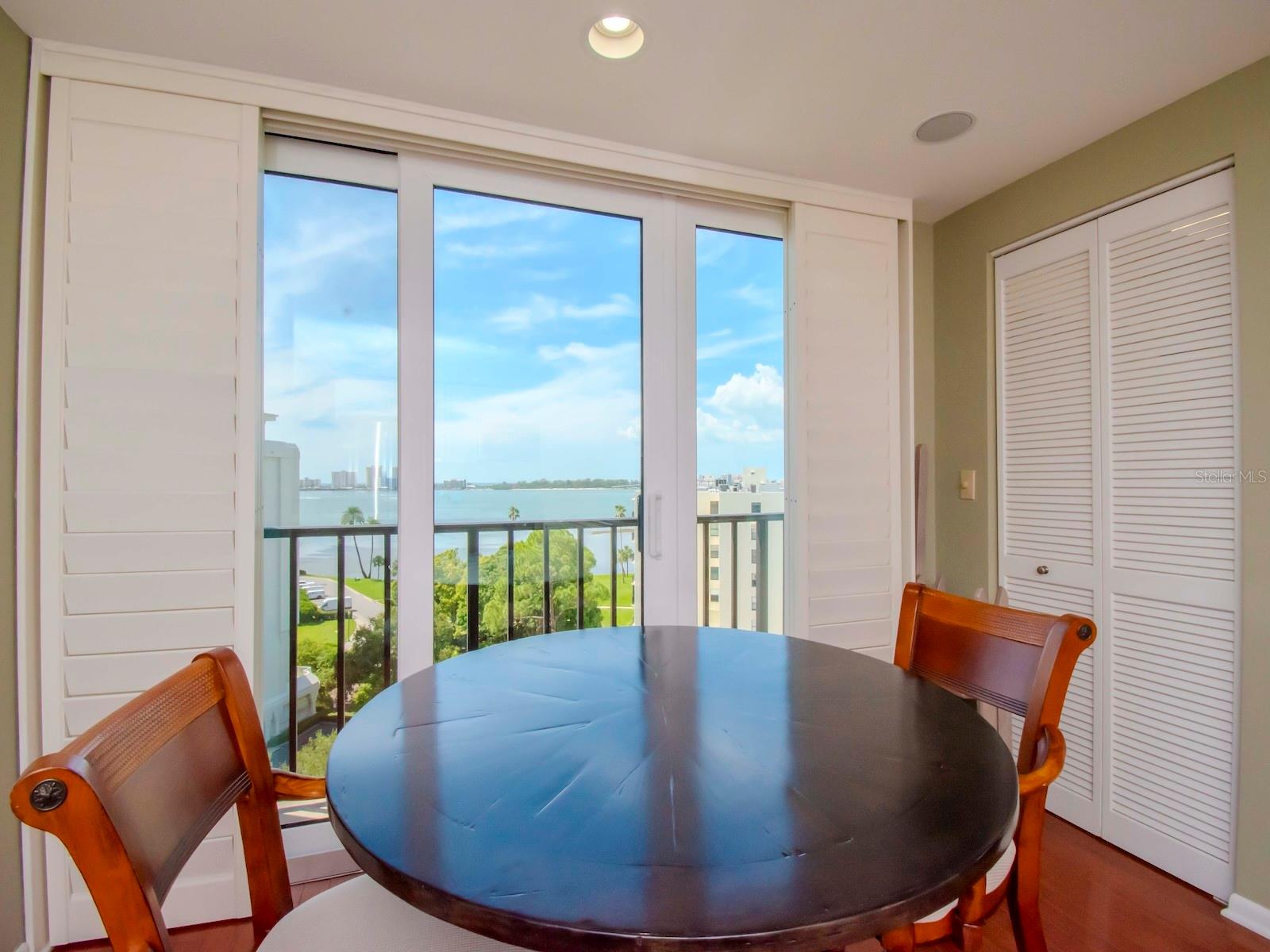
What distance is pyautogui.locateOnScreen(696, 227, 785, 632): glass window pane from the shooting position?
2.51m

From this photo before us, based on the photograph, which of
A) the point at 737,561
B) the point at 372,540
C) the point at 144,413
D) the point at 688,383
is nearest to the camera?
the point at 144,413

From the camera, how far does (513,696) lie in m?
1.19

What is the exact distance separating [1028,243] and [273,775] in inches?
123

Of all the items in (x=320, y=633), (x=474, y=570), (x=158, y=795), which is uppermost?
(x=474, y=570)

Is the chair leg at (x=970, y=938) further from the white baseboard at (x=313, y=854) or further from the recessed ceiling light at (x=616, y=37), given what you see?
the recessed ceiling light at (x=616, y=37)

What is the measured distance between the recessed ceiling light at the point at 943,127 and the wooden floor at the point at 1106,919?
100 inches

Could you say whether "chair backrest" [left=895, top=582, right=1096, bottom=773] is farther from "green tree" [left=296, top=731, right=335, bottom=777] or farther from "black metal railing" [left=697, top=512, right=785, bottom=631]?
"green tree" [left=296, top=731, right=335, bottom=777]

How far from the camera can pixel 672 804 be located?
80 cm

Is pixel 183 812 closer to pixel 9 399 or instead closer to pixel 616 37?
pixel 9 399

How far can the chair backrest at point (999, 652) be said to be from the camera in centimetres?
117

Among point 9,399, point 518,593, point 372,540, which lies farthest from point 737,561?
point 9,399

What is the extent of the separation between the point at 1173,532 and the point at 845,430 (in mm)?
1142

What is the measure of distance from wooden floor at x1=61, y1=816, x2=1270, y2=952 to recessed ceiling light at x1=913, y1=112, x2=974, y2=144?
100 inches

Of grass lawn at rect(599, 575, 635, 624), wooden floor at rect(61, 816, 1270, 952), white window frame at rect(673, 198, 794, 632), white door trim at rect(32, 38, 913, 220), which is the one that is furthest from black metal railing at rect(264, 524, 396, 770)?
white door trim at rect(32, 38, 913, 220)
